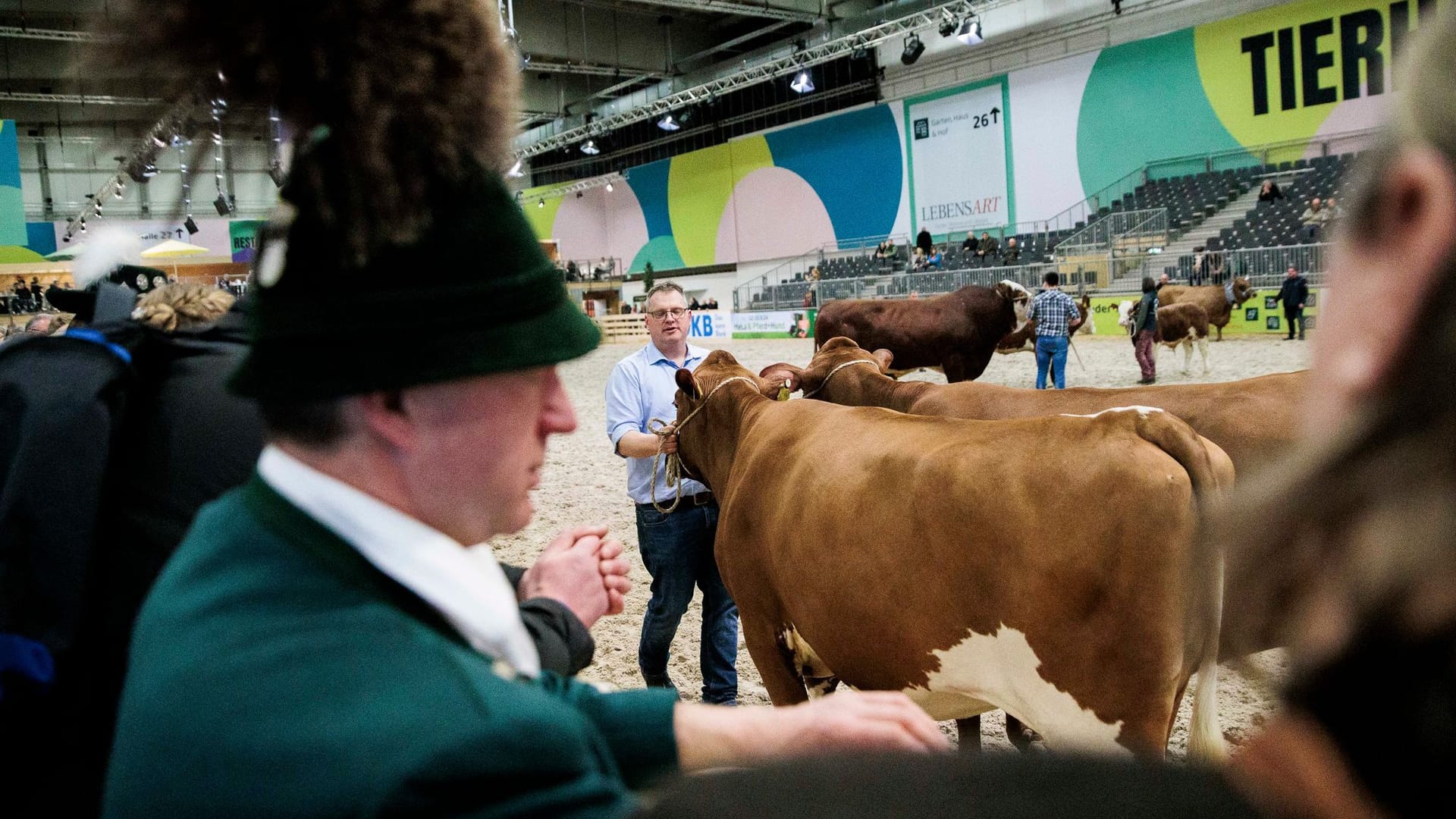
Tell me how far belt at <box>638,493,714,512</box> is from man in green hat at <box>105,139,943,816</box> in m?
3.17

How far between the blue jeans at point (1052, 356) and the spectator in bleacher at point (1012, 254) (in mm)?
12025

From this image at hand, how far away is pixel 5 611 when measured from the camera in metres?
1.35

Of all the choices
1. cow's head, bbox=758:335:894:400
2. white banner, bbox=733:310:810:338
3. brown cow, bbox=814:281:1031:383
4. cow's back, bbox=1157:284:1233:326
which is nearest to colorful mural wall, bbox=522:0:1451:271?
cow's back, bbox=1157:284:1233:326

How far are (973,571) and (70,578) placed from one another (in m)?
2.15

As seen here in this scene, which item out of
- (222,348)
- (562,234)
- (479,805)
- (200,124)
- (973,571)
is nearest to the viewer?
(479,805)

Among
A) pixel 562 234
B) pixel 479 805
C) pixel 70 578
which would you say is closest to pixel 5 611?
pixel 70 578

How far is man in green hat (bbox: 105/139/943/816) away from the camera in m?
0.67

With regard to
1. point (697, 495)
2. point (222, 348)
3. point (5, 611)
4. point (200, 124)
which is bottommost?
point (697, 495)

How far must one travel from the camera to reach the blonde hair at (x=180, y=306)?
2.19m

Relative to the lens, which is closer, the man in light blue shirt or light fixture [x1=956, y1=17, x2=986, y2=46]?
the man in light blue shirt

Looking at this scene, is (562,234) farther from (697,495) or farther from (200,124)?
(200,124)

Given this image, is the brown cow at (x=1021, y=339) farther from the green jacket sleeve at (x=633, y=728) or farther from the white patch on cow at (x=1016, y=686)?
the green jacket sleeve at (x=633, y=728)

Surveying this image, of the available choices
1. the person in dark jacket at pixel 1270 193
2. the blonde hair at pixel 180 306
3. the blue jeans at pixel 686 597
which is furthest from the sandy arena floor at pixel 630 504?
the person in dark jacket at pixel 1270 193

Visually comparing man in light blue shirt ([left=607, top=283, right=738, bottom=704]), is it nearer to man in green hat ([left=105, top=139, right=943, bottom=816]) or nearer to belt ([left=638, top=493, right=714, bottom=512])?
belt ([left=638, top=493, right=714, bottom=512])
